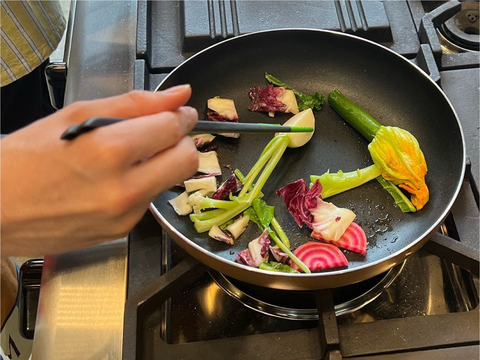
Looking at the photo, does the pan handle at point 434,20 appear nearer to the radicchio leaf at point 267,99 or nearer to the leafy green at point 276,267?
the radicchio leaf at point 267,99

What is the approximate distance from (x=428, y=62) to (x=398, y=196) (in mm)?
323

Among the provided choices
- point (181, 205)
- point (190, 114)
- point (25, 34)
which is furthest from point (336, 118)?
point (25, 34)

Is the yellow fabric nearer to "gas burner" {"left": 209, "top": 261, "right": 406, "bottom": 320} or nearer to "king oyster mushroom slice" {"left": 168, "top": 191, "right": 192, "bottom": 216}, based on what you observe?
"king oyster mushroom slice" {"left": 168, "top": 191, "right": 192, "bottom": 216}

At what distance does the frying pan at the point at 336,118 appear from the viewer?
824mm

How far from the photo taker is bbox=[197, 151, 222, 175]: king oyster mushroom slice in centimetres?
88

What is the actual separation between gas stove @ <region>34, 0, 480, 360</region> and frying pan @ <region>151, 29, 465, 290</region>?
0.17 ft

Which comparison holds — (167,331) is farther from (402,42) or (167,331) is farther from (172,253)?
(402,42)

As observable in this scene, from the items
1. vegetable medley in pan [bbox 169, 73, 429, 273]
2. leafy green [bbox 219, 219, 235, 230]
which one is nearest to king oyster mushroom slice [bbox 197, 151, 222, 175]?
vegetable medley in pan [bbox 169, 73, 429, 273]

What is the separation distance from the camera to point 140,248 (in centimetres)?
82

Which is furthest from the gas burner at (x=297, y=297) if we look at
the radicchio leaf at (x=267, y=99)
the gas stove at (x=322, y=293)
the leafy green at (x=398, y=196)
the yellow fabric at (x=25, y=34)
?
the yellow fabric at (x=25, y=34)

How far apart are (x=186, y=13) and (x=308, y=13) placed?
0.93ft

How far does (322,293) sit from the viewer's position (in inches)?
29.2

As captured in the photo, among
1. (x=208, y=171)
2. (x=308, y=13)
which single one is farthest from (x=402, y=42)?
(x=208, y=171)

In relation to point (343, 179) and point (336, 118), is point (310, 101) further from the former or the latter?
point (343, 179)
